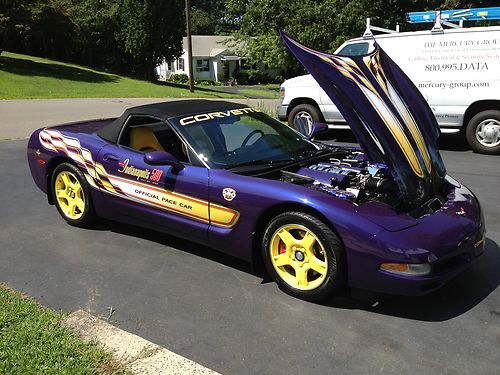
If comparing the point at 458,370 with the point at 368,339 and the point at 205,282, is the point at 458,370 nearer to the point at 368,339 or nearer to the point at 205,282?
the point at 368,339

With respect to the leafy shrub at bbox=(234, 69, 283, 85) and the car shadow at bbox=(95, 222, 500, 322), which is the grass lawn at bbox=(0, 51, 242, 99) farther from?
the leafy shrub at bbox=(234, 69, 283, 85)

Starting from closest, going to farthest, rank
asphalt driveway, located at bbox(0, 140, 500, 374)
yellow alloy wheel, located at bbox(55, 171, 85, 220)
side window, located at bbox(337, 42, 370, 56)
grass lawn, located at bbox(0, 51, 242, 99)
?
asphalt driveway, located at bbox(0, 140, 500, 374), yellow alloy wheel, located at bbox(55, 171, 85, 220), side window, located at bbox(337, 42, 370, 56), grass lawn, located at bbox(0, 51, 242, 99)

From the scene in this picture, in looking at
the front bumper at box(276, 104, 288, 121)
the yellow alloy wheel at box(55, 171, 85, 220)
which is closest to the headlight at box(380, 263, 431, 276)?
the yellow alloy wheel at box(55, 171, 85, 220)

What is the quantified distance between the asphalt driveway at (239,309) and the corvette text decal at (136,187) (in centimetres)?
49

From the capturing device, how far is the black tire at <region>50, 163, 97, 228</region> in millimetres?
4766

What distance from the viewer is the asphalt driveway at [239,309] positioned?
2.78m

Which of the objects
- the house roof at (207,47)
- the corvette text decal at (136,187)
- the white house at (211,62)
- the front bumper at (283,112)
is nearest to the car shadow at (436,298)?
the corvette text decal at (136,187)

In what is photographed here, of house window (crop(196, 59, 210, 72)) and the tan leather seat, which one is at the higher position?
house window (crop(196, 59, 210, 72))

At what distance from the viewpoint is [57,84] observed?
86.8 feet

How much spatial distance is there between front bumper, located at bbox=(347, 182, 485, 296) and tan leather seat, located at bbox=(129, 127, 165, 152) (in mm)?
2339

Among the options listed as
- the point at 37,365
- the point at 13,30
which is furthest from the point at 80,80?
the point at 37,365

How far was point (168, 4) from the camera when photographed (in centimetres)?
3684

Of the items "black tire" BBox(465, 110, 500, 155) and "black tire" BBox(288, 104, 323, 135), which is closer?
"black tire" BBox(465, 110, 500, 155)

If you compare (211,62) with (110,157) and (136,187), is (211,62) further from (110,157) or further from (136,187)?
(136,187)
